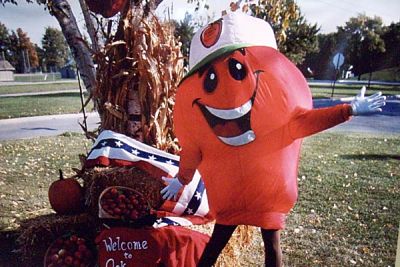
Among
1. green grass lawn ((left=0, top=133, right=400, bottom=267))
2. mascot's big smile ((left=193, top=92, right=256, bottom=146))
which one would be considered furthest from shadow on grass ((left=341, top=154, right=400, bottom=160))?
mascot's big smile ((left=193, top=92, right=256, bottom=146))

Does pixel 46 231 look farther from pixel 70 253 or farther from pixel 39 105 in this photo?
pixel 39 105

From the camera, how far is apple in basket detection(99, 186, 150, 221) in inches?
80.5

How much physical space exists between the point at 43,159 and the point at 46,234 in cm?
86

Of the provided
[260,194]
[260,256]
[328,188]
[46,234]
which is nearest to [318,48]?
[260,194]

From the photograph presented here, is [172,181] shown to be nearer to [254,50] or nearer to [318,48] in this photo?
[254,50]

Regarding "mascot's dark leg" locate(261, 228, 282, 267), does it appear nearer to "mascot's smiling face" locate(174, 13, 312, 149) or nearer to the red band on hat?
"mascot's smiling face" locate(174, 13, 312, 149)

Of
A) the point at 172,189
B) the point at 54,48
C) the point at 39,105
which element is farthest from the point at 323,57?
the point at 39,105

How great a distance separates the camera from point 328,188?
298 cm

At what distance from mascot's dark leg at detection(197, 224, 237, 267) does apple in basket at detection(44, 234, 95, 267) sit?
25.9 inches

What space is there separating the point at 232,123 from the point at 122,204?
828 mm

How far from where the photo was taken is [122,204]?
6.73 feet

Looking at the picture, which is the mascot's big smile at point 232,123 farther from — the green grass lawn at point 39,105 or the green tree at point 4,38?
the green tree at point 4,38

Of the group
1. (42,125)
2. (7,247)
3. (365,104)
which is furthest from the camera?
(42,125)

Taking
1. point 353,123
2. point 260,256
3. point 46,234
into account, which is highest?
point 353,123
